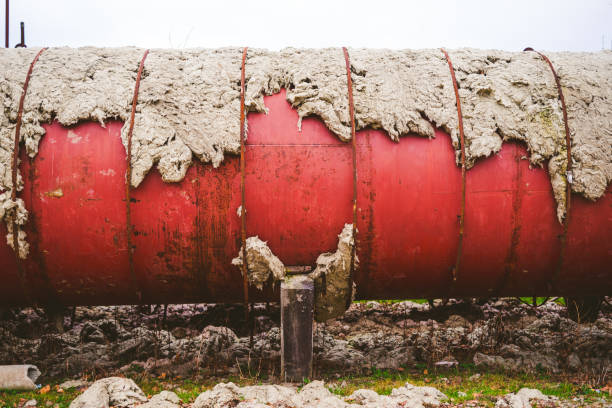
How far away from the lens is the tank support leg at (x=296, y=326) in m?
3.54

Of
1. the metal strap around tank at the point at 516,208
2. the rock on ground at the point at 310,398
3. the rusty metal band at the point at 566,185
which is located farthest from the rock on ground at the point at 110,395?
the rusty metal band at the point at 566,185

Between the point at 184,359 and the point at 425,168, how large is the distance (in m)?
3.15

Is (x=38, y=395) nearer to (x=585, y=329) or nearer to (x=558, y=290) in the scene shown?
(x=558, y=290)

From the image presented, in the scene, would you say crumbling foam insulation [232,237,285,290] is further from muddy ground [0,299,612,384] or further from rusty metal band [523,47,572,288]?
rusty metal band [523,47,572,288]

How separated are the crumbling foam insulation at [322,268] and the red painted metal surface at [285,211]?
0.08m

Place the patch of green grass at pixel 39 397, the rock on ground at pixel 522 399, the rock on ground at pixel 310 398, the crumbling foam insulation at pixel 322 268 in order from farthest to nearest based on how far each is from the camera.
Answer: the crumbling foam insulation at pixel 322 268, the patch of green grass at pixel 39 397, the rock on ground at pixel 522 399, the rock on ground at pixel 310 398

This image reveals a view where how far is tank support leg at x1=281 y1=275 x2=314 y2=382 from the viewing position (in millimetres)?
3535

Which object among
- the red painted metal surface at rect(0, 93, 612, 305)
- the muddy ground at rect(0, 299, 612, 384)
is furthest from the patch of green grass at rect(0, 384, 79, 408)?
the red painted metal surface at rect(0, 93, 612, 305)

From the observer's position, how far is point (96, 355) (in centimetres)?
451

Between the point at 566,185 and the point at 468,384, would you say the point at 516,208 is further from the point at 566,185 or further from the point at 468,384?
the point at 468,384

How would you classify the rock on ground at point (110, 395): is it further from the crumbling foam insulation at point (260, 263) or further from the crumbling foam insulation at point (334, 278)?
the crumbling foam insulation at point (334, 278)

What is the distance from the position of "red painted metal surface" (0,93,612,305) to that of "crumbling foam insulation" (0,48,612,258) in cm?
12

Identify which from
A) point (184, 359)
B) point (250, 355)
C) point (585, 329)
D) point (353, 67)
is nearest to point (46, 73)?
point (353, 67)

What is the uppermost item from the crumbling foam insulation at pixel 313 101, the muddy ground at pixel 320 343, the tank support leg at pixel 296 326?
the crumbling foam insulation at pixel 313 101
